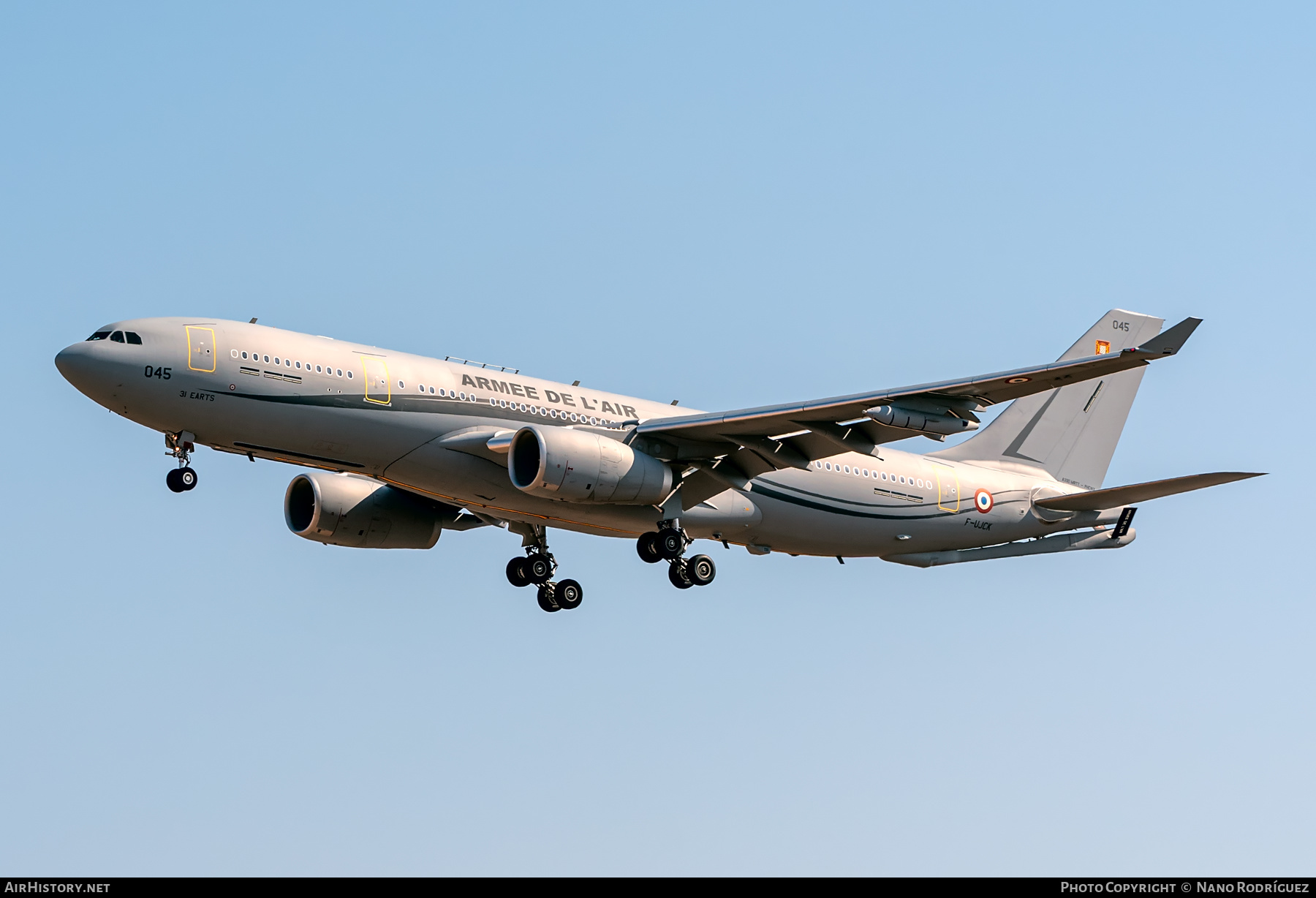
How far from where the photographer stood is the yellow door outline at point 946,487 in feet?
142

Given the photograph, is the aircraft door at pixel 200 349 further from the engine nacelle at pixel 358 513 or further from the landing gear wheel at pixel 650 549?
the landing gear wheel at pixel 650 549

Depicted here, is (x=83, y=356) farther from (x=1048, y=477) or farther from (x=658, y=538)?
(x=1048, y=477)

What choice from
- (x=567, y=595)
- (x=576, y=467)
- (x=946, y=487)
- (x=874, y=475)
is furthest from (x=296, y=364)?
(x=946, y=487)

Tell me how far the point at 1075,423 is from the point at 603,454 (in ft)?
57.9

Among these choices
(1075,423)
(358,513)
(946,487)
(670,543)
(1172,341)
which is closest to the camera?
(1172,341)

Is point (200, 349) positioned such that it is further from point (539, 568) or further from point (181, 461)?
point (539, 568)

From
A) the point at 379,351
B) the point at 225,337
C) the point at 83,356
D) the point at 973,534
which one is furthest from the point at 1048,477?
the point at 83,356

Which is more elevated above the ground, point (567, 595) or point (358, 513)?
point (358, 513)

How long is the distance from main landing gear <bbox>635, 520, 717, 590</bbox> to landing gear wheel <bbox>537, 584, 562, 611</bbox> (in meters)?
4.19

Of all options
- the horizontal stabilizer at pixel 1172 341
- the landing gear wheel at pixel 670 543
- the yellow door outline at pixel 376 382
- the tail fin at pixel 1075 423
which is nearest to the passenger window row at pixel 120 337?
the yellow door outline at pixel 376 382

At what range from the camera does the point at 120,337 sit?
34219 millimetres

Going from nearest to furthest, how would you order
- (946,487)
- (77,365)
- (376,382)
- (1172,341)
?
1. (1172,341)
2. (77,365)
3. (376,382)
4. (946,487)

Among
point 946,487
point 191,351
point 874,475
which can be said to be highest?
point 191,351
